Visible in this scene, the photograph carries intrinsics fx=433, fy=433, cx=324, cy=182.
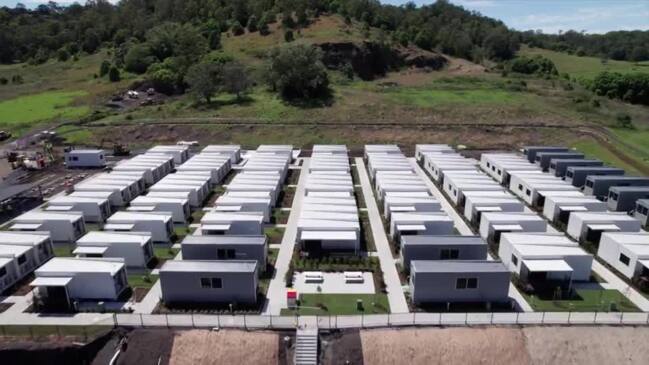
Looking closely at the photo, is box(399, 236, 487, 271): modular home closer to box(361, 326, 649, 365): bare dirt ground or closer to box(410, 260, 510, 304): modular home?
box(410, 260, 510, 304): modular home

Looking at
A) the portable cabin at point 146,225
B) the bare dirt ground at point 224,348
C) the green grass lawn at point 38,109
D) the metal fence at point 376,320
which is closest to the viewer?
the bare dirt ground at point 224,348

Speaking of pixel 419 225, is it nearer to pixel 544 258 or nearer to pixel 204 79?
pixel 544 258

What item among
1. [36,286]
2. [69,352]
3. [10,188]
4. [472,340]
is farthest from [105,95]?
[472,340]

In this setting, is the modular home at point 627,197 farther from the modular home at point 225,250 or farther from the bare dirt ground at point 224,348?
the bare dirt ground at point 224,348

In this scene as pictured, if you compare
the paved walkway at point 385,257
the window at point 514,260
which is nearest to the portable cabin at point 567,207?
the window at point 514,260

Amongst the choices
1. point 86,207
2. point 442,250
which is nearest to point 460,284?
point 442,250

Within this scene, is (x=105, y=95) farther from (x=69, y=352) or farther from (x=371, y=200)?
(x=69, y=352)
